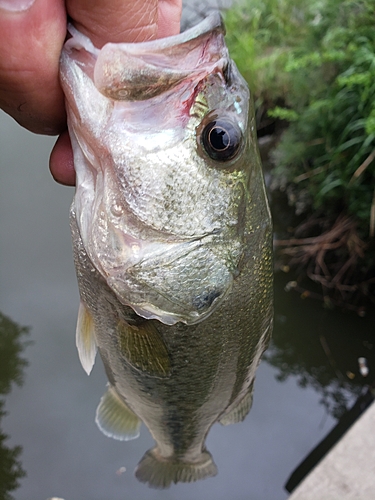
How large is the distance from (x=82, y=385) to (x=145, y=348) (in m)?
2.21

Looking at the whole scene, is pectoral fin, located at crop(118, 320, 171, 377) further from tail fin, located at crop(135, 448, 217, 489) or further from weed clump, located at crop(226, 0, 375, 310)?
weed clump, located at crop(226, 0, 375, 310)

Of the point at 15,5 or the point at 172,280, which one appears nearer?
the point at 15,5

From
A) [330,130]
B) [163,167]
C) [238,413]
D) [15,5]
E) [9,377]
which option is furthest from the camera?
[330,130]

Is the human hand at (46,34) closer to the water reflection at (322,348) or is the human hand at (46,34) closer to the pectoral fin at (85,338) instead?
the pectoral fin at (85,338)

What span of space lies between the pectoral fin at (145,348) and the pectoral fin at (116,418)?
43cm

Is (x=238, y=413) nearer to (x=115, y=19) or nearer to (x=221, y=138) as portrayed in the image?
(x=221, y=138)

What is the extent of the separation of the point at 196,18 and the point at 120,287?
16.1 ft

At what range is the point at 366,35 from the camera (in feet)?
10.1

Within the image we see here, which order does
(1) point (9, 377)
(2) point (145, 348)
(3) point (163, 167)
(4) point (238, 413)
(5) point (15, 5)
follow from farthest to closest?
(1) point (9, 377) → (4) point (238, 413) → (2) point (145, 348) → (3) point (163, 167) → (5) point (15, 5)

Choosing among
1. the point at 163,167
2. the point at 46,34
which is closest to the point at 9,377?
the point at 163,167

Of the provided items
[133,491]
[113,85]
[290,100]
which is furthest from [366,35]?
[133,491]

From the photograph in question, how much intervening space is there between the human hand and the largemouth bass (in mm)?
32

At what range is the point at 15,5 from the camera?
2.22ft

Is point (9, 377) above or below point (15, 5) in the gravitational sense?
below
